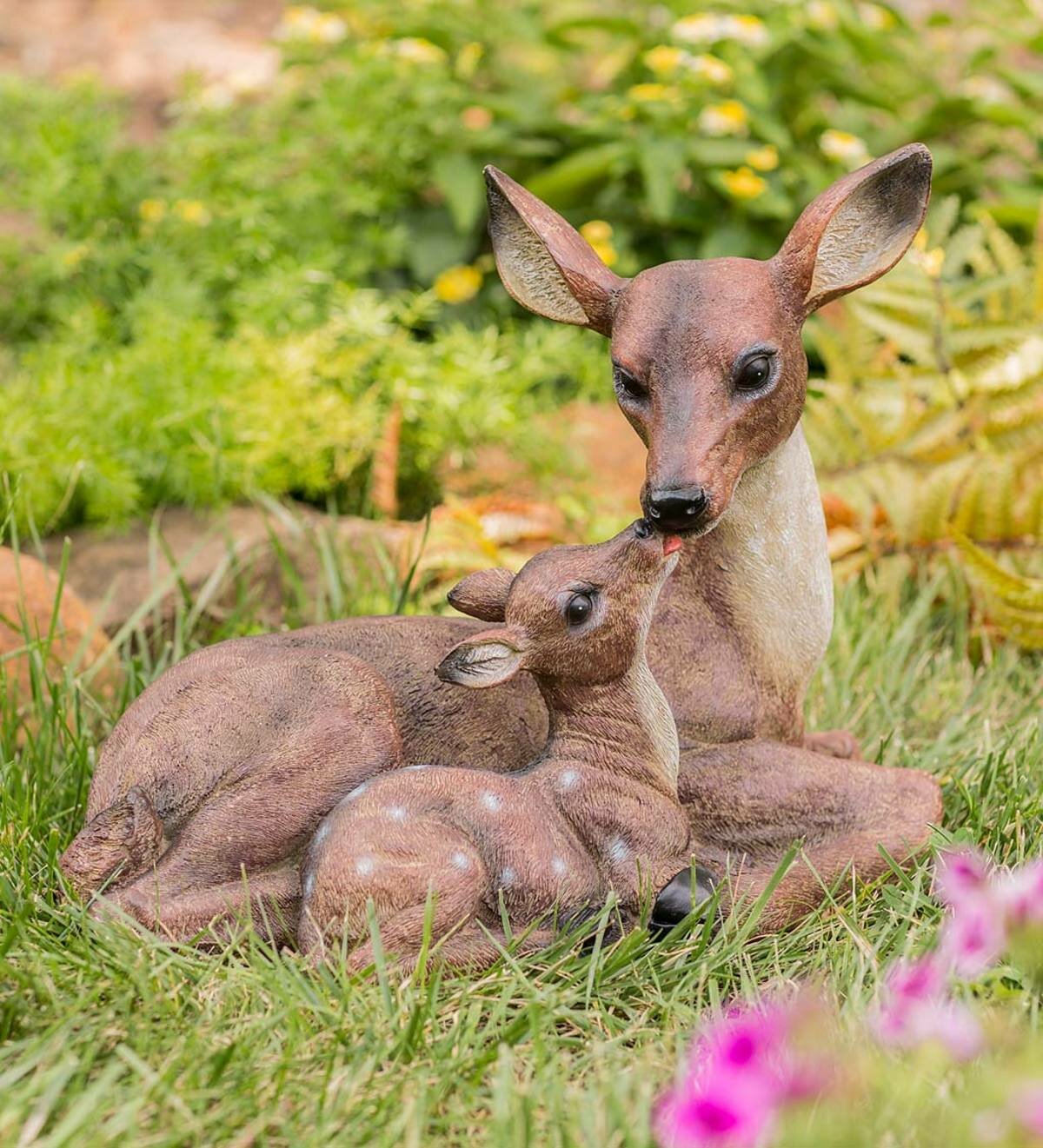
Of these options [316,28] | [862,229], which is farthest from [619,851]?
[316,28]

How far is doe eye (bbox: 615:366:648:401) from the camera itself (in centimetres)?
253

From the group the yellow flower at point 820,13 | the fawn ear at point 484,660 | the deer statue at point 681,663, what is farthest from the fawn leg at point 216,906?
the yellow flower at point 820,13

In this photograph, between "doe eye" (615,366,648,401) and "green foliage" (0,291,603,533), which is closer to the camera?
"doe eye" (615,366,648,401)

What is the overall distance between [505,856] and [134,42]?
8.35 meters

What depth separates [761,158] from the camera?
605 cm

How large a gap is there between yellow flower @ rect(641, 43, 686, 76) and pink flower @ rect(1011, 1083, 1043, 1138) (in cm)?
550

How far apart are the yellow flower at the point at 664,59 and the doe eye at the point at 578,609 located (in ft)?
14.8

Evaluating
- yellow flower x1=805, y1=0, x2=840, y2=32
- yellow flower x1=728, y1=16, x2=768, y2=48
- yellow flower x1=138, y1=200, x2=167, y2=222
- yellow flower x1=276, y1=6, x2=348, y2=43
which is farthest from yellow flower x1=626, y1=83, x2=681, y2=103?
yellow flower x1=138, y1=200, x2=167, y2=222

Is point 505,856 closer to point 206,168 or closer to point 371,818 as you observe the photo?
point 371,818

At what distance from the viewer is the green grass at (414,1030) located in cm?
194

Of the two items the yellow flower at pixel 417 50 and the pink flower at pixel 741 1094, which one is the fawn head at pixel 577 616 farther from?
the yellow flower at pixel 417 50

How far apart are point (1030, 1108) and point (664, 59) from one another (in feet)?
18.1

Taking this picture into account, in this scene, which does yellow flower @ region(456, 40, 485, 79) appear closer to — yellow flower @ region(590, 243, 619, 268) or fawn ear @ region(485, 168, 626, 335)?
yellow flower @ region(590, 243, 619, 268)

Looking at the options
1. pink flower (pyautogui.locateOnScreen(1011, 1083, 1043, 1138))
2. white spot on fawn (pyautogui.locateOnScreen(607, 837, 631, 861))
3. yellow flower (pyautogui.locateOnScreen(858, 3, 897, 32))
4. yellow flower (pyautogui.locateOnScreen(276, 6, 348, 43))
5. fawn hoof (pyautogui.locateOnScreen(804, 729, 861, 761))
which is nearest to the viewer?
pink flower (pyautogui.locateOnScreen(1011, 1083, 1043, 1138))
